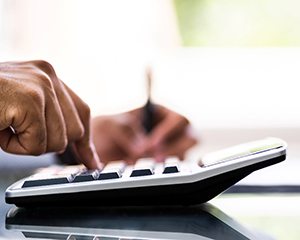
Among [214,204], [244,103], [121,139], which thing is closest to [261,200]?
[214,204]

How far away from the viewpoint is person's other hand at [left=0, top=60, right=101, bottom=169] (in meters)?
0.45

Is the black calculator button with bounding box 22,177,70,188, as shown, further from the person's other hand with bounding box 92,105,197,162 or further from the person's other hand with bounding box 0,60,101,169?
the person's other hand with bounding box 92,105,197,162

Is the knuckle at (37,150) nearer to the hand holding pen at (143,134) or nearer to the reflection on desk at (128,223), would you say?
the reflection on desk at (128,223)

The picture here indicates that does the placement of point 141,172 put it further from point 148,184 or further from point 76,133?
point 76,133

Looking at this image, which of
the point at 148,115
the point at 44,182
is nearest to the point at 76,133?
the point at 44,182

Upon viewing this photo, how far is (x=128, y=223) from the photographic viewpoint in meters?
0.37

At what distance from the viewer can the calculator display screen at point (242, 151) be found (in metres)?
0.41

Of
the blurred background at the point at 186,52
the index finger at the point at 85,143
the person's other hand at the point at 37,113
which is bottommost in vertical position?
the blurred background at the point at 186,52

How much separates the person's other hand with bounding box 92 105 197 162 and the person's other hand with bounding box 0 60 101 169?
55 centimetres

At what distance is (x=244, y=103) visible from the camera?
6.99 feet

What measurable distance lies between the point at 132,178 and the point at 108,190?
0.02 meters

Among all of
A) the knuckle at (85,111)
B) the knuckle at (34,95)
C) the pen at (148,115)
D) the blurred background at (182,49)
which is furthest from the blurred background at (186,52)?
the knuckle at (34,95)

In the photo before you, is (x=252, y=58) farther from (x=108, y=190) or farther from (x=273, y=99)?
(x=108, y=190)

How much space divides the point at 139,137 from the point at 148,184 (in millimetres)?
852
